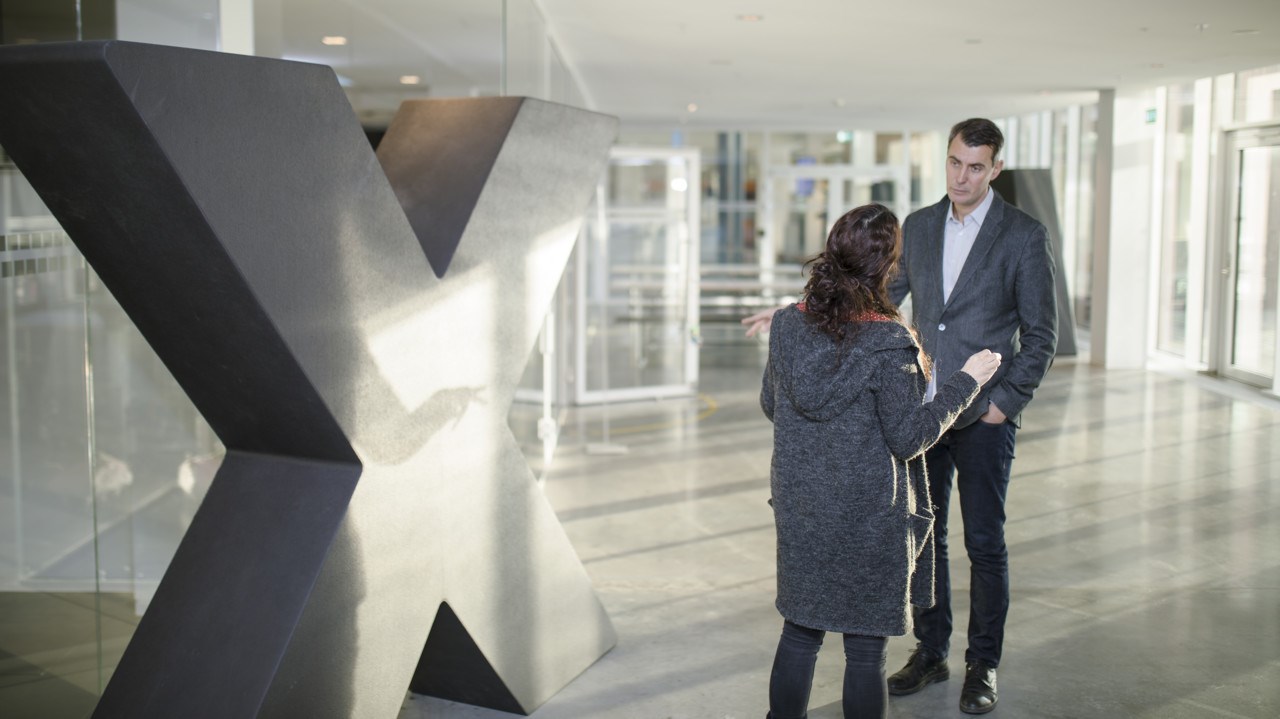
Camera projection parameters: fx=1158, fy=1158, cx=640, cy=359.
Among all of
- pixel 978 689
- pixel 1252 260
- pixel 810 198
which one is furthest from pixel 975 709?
pixel 810 198

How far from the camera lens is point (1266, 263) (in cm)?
990

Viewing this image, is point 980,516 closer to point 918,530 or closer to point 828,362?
point 918,530

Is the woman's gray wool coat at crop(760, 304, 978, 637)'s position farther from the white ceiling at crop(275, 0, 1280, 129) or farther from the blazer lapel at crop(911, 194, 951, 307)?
the white ceiling at crop(275, 0, 1280, 129)

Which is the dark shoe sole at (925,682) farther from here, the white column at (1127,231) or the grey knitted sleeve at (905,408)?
the white column at (1127,231)

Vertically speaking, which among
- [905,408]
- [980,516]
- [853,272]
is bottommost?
[980,516]

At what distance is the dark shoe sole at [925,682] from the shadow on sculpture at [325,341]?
37.8 inches

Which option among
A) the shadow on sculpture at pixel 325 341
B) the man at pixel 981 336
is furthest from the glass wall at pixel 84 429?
the man at pixel 981 336

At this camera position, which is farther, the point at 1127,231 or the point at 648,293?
the point at 1127,231

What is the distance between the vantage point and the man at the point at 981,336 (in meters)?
3.09

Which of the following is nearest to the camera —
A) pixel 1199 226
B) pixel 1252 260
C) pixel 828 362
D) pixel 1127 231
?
pixel 828 362

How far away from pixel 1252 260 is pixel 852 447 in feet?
30.2

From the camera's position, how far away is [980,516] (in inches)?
125

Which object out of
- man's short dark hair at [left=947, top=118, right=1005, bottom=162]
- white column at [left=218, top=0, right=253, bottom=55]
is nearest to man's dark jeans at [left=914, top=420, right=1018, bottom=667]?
man's short dark hair at [left=947, top=118, right=1005, bottom=162]

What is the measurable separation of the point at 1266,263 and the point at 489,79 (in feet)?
25.7
